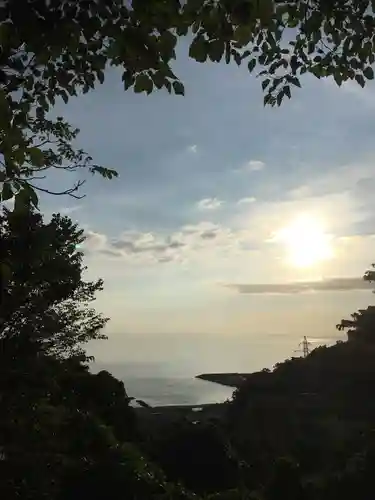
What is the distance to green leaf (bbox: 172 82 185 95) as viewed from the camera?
12.1 feet

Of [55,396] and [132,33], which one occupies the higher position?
[132,33]

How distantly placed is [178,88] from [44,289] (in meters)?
18.0

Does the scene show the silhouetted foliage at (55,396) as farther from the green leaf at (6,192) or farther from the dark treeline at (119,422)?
the green leaf at (6,192)

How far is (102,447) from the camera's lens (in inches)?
589

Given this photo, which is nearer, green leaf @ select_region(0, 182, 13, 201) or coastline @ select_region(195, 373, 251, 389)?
green leaf @ select_region(0, 182, 13, 201)

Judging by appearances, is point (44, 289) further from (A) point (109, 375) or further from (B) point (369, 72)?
(B) point (369, 72)

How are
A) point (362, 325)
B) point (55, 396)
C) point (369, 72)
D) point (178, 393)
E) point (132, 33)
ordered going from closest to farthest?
point (132, 33) < point (369, 72) < point (55, 396) < point (362, 325) < point (178, 393)

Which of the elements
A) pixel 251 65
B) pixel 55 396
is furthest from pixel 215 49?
pixel 55 396

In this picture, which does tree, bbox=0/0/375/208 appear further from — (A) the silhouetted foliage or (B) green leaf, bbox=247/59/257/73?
(A) the silhouetted foliage

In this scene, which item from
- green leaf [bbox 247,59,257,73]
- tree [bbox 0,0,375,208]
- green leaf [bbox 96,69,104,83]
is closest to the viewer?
tree [bbox 0,0,375,208]

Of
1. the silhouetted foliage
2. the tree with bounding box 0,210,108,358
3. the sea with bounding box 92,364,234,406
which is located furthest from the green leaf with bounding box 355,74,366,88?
the sea with bounding box 92,364,234,406

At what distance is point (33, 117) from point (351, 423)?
99.9ft

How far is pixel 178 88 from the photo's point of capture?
3.72 m

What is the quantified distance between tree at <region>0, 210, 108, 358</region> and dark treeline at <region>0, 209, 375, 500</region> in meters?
0.05
